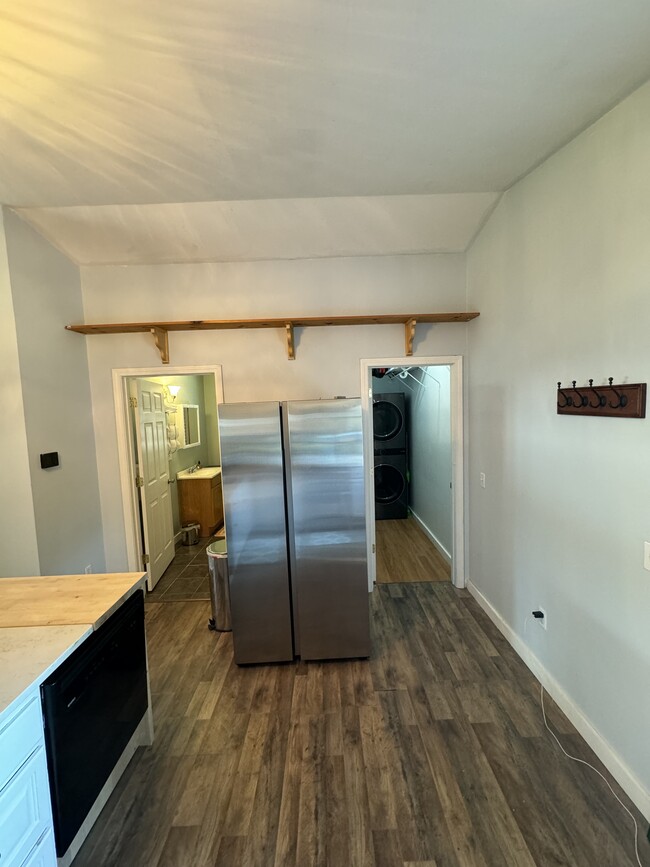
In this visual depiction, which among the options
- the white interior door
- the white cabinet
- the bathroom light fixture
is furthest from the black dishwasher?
the bathroom light fixture

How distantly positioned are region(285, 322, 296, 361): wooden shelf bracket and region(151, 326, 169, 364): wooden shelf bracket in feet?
3.25

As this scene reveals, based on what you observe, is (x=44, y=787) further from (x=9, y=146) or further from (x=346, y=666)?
(x=9, y=146)

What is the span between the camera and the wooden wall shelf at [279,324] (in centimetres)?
272

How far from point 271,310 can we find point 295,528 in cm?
A: 180

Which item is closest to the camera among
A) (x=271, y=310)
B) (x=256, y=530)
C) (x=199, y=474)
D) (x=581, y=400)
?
(x=581, y=400)

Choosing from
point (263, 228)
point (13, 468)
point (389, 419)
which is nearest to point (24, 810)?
point (13, 468)

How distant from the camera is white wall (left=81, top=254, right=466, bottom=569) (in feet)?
9.73

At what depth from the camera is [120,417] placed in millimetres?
3084

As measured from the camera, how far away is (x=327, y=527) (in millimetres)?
2258

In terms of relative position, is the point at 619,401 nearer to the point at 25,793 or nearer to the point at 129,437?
the point at 25,793

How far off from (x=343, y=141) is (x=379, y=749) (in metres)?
2.98

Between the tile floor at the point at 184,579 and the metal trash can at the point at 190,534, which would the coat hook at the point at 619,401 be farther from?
the metal trash can at the point at 190,534

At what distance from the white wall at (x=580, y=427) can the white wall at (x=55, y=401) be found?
3.18 metres

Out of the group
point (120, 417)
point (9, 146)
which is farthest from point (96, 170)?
point (120, 417)
